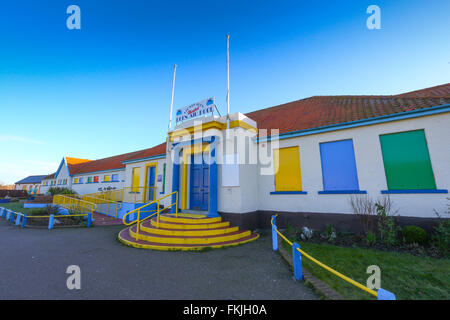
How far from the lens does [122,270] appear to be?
448cm

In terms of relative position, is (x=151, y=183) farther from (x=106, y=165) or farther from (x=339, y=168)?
(x=339, y=168)

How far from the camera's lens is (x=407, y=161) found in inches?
252

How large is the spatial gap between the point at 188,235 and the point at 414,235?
269 inches

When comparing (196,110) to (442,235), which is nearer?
(442,235)

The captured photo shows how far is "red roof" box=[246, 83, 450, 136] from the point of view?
7113 mm

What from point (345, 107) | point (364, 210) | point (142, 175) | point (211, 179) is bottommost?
point (364, 210)

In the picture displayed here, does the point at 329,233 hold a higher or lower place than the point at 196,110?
lower

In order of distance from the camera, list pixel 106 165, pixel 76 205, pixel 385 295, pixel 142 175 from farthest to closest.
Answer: pixel 106 165 → pixel 142 175 → pixel 76 205 → pixel 385 295

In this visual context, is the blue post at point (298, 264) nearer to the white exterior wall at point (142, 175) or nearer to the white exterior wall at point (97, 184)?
the white exterior wall at point (142, 175)

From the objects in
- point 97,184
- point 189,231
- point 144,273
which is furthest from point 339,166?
point 97,184

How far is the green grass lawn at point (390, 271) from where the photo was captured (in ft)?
10.8

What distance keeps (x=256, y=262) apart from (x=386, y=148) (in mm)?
6039

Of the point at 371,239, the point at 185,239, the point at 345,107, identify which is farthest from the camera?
the point at 345,107
